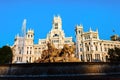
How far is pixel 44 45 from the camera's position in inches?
4326

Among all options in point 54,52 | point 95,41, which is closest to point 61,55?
point 54,52

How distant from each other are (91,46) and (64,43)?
46.8 feet

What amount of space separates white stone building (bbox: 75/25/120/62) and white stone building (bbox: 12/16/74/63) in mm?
5430

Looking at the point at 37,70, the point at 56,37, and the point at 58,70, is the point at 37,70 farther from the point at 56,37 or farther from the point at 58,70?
→ the point at 56,37

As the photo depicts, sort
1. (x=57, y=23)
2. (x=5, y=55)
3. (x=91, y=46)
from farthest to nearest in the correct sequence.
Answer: (x=57, y=23), (x=91, y=46), (x=5, y=55)

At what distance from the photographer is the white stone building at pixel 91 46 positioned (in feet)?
330

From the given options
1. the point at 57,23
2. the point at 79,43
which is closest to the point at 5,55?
the point at 79,43

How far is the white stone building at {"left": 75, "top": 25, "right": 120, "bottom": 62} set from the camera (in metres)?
101

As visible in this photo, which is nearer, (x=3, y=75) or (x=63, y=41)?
(x=3, y=75)

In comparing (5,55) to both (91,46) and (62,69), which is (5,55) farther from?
(91,46)

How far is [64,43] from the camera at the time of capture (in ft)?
355

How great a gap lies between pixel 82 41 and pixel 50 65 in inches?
3387

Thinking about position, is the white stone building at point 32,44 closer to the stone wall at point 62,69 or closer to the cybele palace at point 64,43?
the cybele palace at point 64,43

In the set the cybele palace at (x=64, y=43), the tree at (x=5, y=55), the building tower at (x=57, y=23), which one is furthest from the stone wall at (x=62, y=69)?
the building tower at (x=57, y=23)
